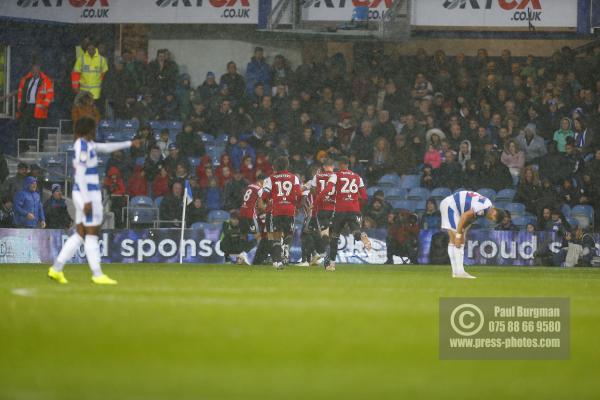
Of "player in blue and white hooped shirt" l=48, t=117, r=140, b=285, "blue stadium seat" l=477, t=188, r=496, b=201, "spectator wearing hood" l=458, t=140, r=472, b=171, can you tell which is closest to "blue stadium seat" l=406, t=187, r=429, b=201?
"spectator wearing hood" l=458, t=140, r=472, b=171

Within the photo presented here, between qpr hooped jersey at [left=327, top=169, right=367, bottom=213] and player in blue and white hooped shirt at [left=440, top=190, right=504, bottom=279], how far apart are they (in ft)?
7.74

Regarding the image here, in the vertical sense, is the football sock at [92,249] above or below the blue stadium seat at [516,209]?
below

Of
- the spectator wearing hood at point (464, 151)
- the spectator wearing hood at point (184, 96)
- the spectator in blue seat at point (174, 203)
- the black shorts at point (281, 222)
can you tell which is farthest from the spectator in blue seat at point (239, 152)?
the black shorts at point (281, 222)

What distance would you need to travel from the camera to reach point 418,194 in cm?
2664

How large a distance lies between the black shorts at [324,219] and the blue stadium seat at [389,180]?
19.5 feet

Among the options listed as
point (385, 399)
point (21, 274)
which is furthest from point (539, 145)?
point (385, 399)

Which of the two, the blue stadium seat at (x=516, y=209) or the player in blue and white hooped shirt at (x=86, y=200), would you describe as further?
the blue stadium seat at (x=516, y=209)

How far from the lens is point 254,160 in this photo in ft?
87.0

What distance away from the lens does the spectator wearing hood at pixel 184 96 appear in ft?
94.6

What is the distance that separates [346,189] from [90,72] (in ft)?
34.8

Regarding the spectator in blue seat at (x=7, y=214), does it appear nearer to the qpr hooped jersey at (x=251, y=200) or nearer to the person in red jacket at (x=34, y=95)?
Result: the person in red jacket at (x=34, y=95)

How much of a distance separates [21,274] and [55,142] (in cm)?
1345

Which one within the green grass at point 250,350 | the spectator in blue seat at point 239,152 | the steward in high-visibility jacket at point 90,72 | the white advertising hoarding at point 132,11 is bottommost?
the green grass at point 250,350

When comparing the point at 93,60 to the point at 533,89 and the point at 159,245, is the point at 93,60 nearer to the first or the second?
the point at 159,245
